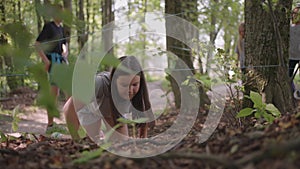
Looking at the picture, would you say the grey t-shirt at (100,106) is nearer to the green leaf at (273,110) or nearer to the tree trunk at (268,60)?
the tree trunk at (268,60)

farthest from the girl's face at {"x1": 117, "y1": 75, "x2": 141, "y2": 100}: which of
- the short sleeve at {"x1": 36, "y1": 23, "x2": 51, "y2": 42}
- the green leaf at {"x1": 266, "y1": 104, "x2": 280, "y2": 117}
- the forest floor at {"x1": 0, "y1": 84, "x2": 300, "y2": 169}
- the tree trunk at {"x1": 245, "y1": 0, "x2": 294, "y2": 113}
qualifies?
the short sleeve at {"x1": 36, "y1": 23, "x2": 51, "y2": 42}

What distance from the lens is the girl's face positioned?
3.59m

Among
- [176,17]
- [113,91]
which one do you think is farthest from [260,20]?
[176,17]


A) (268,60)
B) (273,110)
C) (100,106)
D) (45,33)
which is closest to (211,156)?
(273,110)

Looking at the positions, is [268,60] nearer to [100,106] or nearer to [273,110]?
[273,110]

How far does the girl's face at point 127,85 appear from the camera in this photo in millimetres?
3594

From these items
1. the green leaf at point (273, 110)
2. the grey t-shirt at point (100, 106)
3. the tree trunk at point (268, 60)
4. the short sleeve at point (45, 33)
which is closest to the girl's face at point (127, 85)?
the grey t-shirt at point (100, 106)

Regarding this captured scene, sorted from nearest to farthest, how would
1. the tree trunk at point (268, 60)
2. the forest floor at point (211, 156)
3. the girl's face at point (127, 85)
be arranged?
the forest floor at point (211, 156) < the girl's face at point (127, 85) < the tree trunk at point (268, 60)

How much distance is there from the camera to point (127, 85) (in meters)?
3.63

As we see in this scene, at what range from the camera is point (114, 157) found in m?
1.76

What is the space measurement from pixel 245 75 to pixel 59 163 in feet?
7.83

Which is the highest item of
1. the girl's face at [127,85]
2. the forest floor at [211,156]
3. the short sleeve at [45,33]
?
the short sleeve at [45,33]

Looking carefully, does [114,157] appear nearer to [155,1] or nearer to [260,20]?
[260,20]

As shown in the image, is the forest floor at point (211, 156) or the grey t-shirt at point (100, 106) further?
the grey t-shirt at point (100, 106)
